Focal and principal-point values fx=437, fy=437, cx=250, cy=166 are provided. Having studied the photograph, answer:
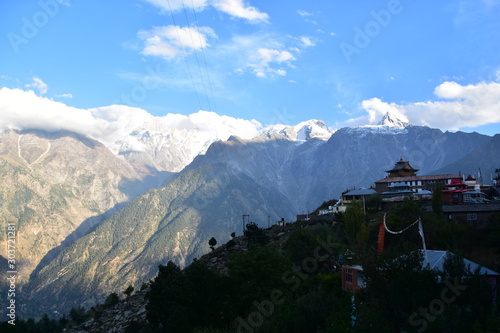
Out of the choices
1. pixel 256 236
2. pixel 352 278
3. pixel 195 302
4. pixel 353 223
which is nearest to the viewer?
pixel 352 278

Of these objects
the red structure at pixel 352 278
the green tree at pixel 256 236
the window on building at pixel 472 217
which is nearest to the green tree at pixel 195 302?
the red structure at pixel 352 278

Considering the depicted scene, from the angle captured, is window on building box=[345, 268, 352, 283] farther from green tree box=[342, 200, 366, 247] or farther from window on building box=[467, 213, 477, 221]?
window on building box=[467, 213, 477, 221]

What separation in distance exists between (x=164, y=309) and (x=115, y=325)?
26.9 m

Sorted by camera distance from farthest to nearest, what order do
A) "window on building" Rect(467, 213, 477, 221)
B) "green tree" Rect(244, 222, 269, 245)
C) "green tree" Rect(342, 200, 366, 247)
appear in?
"green tree" Rect(244, 222, 269, 245), "green tree" Rect(342, 200, 366, 247), "window on building" Rect(467, 213, 477, 221)

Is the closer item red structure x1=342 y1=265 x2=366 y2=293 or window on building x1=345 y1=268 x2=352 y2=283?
red structure x1=342 y1=265 x2=366 y2=293

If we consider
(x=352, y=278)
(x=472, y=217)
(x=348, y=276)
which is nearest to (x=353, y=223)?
(x=472, y=217)

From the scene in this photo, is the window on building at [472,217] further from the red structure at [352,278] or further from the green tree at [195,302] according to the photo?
the green tree at [195,302]

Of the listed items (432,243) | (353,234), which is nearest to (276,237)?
(353,234)

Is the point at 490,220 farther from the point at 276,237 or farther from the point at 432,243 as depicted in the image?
the point at 276,237

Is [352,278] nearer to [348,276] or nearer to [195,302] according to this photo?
[348,276]

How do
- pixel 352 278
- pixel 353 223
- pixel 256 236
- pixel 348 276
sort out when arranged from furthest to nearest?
pixel 256 236, pixel 353 223, pixel 348 276, pixel 352 278

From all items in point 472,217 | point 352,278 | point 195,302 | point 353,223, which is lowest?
point 195,302

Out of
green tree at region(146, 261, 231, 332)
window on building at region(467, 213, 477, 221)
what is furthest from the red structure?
window on building at region(467, 213, 477, 221)

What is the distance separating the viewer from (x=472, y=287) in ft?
105
